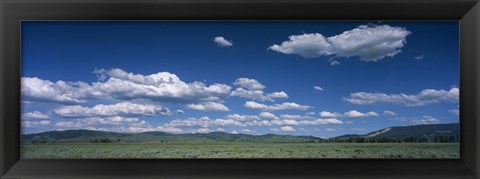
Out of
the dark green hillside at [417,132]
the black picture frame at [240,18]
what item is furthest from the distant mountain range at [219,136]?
the black picture frame at [240,18]

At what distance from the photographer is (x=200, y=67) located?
2211 mm

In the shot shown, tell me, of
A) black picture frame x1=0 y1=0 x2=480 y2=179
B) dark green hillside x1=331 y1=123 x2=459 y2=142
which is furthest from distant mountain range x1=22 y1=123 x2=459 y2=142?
black picture frame x1=0 y1=0 x2=480 y2=179

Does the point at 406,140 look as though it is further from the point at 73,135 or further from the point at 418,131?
the point at 73,135

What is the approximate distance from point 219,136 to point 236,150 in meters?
0.12

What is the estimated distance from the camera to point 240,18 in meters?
2.03

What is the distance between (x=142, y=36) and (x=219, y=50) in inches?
15.4

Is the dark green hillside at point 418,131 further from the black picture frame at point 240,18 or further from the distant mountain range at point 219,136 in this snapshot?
the black picture frame at point 240,18

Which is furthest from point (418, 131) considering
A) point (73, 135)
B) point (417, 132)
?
point (73, 135)

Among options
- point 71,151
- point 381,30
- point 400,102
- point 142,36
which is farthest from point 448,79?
point 71,151

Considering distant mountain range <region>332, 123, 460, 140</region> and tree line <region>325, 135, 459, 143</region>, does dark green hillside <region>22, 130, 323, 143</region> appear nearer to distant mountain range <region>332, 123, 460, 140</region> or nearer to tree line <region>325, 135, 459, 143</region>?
tree line <region>325, 135, 459, 143</region>

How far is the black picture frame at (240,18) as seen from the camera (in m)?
1.98

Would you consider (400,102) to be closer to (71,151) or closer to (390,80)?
(390,80)

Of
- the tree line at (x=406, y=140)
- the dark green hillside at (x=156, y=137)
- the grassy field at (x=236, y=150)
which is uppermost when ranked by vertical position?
the dark green hillside at (x=156, y=137)

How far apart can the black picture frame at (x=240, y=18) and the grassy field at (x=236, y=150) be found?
0.19 ft
